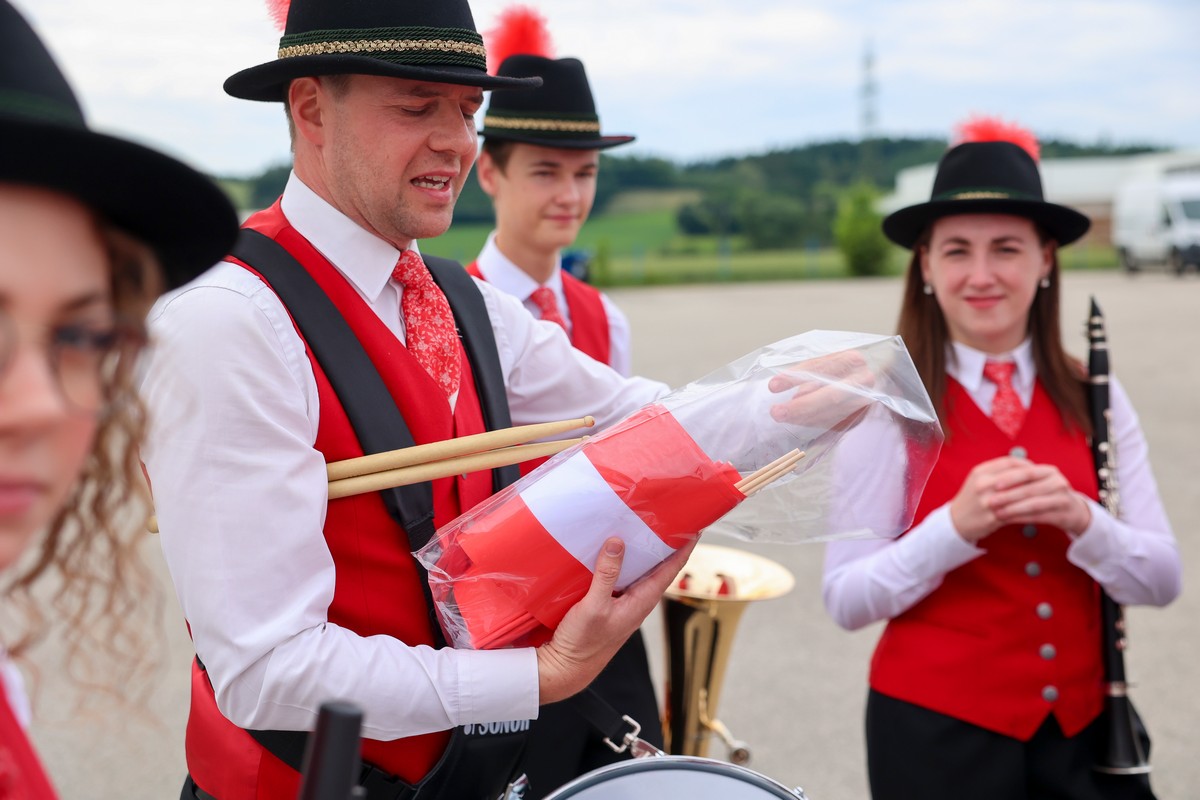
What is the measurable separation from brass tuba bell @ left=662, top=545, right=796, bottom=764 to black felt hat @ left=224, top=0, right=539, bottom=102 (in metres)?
1.77

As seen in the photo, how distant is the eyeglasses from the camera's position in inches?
35.1

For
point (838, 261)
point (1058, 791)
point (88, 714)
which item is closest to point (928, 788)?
point (1058, 791)

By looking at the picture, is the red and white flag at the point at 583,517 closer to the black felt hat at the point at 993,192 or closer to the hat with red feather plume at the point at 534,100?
the black felt hat at the point at 993,192

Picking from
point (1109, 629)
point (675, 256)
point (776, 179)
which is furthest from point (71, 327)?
point (776, 179)

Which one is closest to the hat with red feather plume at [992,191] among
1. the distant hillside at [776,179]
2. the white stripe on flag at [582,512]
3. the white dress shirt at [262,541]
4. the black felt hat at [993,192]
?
the black felt hat at [993,192]

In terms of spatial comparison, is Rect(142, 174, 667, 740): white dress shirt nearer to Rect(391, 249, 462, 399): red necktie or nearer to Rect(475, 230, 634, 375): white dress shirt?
Rect(391, 249, 462, 399): red necktie

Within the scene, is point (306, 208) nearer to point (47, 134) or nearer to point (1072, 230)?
point (47, 134)

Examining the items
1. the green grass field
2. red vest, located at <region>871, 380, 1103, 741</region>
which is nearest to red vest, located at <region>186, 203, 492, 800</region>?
red vest, located at <region>871, 380, 1103, 741</region>

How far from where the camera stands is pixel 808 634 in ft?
18.8

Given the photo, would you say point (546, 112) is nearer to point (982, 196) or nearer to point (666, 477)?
point (982, 196)

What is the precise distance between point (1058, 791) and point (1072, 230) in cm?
133

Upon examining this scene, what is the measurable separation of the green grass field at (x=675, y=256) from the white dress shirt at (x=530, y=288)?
766 inches

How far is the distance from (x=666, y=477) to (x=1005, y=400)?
1444 mm

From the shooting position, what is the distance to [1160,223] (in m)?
26.4
